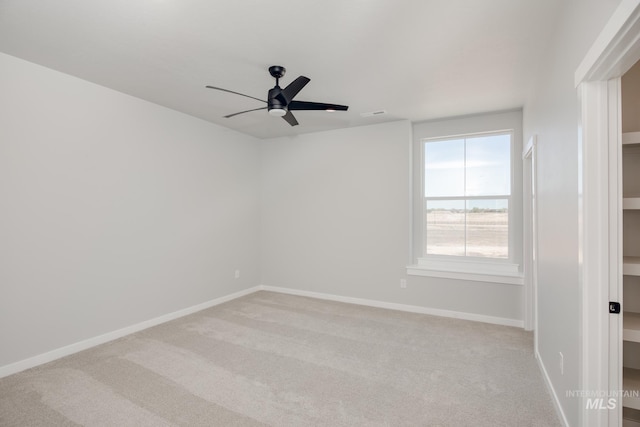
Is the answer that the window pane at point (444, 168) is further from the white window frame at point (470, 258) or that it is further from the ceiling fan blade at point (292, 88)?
the ceiling fan blade at point (292, 88)

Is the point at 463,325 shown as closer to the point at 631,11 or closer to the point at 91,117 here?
the point at 631,11

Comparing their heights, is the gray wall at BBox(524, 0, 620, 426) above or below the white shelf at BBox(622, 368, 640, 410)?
above

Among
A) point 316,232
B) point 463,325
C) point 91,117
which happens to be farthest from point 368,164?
point 91,117

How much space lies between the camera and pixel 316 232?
5.11m

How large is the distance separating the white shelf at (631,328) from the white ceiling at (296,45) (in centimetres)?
194

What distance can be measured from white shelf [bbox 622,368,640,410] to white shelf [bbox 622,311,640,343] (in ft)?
1.02

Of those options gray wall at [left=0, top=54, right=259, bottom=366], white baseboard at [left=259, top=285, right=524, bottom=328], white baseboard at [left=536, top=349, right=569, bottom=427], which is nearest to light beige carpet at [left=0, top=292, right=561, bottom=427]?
white baseboard at [left=536, top=349, right=569, bottom=427]

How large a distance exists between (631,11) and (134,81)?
373 centimetres

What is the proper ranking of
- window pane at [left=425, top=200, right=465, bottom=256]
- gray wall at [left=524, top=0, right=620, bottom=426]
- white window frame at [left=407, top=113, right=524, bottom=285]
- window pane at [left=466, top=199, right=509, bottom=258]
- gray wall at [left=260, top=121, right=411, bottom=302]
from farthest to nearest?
gray wall at [left=260, top=121, right=411, bottom=302] < window pane at [left=425, top=200, right=465, bottom=256] < window pane at [left=466, top=199, right=509, bottom=258] < white window frame at [left=407, top=113, right=524, bottom=285] < gray wall at [left=524, top=0, right=620, bottom=426]

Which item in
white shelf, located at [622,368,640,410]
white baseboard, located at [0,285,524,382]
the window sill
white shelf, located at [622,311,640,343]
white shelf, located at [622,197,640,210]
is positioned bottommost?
white baseboard, located at [0,285,524,382]

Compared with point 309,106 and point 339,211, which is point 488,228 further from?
point 309,106

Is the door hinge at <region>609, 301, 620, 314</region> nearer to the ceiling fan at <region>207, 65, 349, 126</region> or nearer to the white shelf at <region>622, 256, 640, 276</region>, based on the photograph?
the white shelf at <region>622, 256, 640, 276</region>

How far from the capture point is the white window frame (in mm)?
3949

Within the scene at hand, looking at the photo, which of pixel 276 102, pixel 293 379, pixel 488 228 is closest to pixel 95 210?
pixel 276 102
